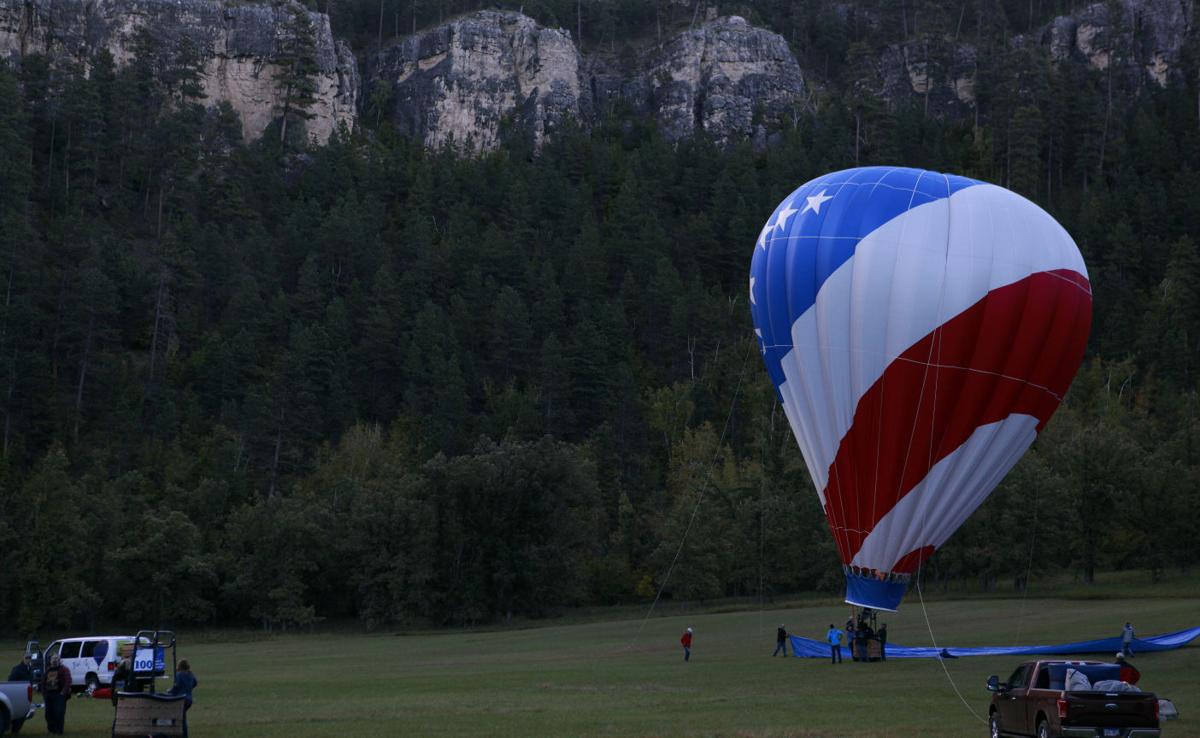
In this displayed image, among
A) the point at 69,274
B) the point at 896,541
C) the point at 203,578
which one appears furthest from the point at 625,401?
the point at 896,541

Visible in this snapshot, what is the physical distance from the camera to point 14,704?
2162 centimetres

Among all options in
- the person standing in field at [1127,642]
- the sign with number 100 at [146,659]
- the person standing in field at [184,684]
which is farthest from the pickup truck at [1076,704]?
the sign with number 100 at [146,659]

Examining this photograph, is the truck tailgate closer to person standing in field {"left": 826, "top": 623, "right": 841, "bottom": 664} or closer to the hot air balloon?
the hot air balloon

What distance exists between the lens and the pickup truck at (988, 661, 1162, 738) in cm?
1881

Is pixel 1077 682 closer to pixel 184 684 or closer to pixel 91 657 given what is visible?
pixel 184 684

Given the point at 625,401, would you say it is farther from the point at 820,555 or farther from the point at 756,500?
the point at 820,555

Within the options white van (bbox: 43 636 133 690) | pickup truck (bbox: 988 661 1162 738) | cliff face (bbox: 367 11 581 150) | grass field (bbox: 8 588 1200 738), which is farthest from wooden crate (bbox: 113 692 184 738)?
cliff face (bbox: 367 11 581 150)

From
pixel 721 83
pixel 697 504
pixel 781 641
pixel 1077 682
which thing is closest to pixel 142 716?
pixel 1077 682

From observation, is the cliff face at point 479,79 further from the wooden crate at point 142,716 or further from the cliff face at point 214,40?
the wooden crate at point 142,716

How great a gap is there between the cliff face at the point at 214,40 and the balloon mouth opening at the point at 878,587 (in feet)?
402

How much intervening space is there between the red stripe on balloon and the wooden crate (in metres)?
16.8

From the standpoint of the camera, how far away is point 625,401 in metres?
96.4

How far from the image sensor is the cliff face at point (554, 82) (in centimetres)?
16112

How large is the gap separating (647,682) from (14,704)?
600 inches
